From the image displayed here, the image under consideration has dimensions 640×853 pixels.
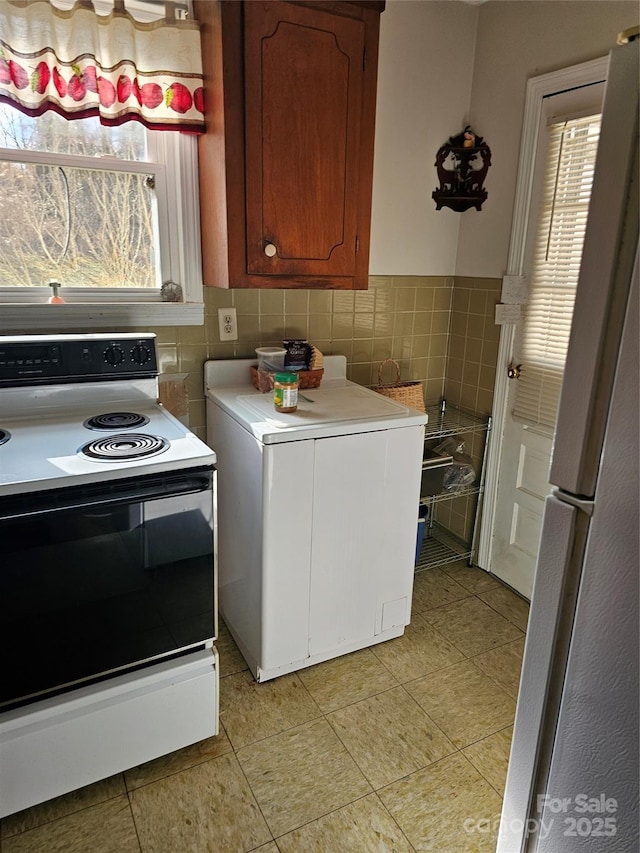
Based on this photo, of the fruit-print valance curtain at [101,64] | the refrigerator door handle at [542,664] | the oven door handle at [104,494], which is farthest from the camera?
the fruit-print valance curtain at [101,64]

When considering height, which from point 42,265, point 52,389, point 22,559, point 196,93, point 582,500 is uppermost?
point 196,93

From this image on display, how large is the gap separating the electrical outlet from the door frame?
44.0 inches

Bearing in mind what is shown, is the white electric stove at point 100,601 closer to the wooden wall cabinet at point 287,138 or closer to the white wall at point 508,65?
the wooden wall cabinet at point 287,138

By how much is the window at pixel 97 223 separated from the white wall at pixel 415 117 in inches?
31.5

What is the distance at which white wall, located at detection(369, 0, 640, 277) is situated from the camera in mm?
2188

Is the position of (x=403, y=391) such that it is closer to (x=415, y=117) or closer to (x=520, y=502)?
(x=520, y=502)

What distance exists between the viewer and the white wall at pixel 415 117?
2238mm

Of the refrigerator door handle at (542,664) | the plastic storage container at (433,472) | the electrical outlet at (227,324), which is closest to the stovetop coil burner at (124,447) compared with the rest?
the electrical outlet at (227,324)

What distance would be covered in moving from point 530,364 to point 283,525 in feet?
4.03

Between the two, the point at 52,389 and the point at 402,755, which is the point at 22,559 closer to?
the point at 52,389

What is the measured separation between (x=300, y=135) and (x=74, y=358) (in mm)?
1017

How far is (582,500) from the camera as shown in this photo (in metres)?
0.73

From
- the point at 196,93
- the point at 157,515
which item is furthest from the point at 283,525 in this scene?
the point at 196,93

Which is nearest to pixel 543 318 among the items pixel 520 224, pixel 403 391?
pixel 520 224
